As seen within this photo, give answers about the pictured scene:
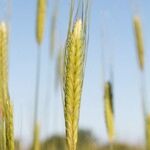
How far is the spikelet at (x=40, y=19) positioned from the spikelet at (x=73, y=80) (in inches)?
41.9

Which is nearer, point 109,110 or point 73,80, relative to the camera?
point 73,80

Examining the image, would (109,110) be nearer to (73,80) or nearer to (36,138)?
(36,138)

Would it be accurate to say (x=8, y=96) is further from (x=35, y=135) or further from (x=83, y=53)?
(x=35, y=135)

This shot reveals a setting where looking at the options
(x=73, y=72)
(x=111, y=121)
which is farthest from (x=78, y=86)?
(x=111, y=121)

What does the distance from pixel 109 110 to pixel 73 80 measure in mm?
871

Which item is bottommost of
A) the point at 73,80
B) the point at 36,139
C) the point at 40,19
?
the point at 36,139

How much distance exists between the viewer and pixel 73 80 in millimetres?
685

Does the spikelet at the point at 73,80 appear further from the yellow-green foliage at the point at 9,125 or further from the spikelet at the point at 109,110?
the spikelet at the point at 109,110

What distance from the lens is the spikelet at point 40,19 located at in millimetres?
1754

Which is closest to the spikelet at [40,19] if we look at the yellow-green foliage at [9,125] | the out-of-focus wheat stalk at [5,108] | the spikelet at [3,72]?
the spikelet at [3,72]

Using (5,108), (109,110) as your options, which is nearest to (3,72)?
(5,108)

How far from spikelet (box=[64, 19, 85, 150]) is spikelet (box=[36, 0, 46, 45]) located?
1.07 metres

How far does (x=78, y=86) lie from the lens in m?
0.69

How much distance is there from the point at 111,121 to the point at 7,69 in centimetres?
74
